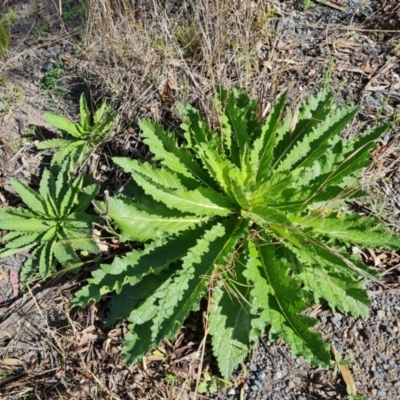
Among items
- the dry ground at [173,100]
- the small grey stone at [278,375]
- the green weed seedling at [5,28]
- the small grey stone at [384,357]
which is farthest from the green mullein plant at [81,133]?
the small grey stone at [384,357]

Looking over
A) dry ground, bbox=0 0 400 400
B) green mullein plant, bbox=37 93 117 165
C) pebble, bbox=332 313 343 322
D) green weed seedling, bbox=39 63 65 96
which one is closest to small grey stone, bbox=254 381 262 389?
dry ground, bbox=0 0 400 400

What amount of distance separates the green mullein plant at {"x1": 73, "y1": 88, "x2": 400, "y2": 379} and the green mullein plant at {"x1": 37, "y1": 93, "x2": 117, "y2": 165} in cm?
53

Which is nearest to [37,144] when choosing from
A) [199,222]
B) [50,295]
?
[50,295]

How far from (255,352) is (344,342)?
44 cm

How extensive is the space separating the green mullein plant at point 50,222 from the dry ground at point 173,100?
17 cm

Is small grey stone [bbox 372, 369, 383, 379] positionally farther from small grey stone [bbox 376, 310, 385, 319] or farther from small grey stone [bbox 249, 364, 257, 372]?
small grey stone [bbox 249, 364, 257, 372]

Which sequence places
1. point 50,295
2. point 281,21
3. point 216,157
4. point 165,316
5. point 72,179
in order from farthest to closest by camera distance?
point 281,21
point 72,179
point 50,295
point 216,157
point 165,316

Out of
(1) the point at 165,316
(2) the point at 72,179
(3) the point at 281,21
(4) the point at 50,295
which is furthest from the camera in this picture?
(3) the point at 281,21

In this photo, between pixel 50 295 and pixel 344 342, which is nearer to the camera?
pixel 344 342

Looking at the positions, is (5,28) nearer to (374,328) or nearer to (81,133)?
(81,133)

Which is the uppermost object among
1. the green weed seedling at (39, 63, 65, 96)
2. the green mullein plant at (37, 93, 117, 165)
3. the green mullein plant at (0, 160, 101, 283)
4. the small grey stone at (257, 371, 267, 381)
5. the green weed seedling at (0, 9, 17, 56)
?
the green weed seedling at (0, 9, 17, 56)

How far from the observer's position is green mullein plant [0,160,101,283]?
2.60m

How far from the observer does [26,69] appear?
3.34 metres

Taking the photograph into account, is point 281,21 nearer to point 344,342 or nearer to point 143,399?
point 344,342
